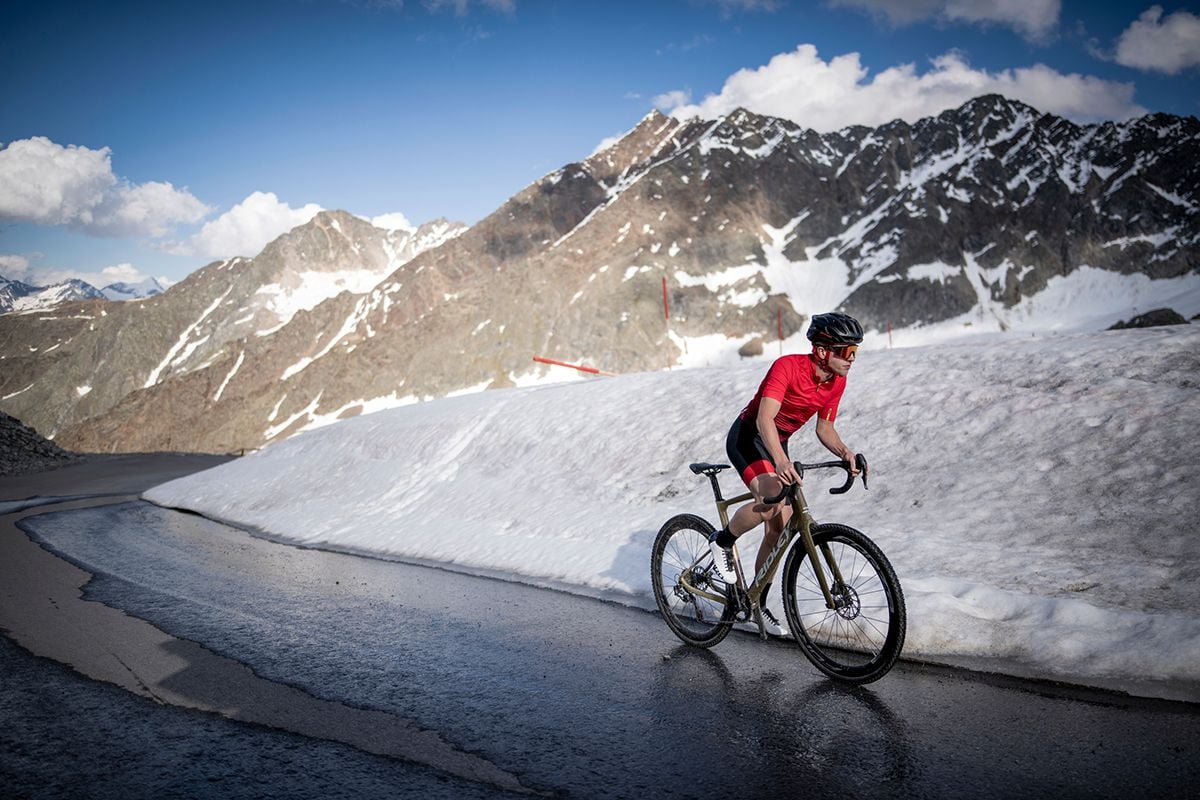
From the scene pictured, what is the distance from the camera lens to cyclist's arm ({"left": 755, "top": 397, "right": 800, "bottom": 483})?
479 centimetres

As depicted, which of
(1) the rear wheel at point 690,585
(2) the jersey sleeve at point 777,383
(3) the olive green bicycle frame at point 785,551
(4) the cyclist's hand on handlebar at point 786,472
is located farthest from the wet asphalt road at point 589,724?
(2) the jersey sleeve at point 777,383

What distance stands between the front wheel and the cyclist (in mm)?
289

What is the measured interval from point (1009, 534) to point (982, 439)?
193 cm

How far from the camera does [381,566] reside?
30.8 feet

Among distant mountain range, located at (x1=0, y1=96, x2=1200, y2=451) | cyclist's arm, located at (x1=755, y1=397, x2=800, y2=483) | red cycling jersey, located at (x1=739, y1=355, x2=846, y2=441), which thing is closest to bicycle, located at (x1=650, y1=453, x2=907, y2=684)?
cyclist's arm, located at (x1=755, y1=397, x2=800, y2=483)

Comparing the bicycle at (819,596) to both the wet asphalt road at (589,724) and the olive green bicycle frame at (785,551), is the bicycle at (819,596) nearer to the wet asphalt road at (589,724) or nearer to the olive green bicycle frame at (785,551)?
the olive green bicycle frame at (785,551)

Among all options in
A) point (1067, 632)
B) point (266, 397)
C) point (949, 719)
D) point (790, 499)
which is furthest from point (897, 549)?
point (266, 397)

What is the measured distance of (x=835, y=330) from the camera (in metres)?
5.17

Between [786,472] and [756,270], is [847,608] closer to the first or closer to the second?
[786,472]

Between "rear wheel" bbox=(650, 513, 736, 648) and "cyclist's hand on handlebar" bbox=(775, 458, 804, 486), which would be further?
"rear wheel" bbox=(650, 513, 736, 648)

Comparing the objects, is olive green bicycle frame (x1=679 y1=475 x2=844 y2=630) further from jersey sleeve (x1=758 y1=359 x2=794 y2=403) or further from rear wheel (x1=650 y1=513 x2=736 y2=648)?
jersey sleeve (x1=758 y1=359 x2=794 y2=403)

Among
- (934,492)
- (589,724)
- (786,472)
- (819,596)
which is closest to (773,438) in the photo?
(786,472)

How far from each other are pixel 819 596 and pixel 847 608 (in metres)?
0.29

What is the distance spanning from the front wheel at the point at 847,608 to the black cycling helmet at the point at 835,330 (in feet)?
4.38
